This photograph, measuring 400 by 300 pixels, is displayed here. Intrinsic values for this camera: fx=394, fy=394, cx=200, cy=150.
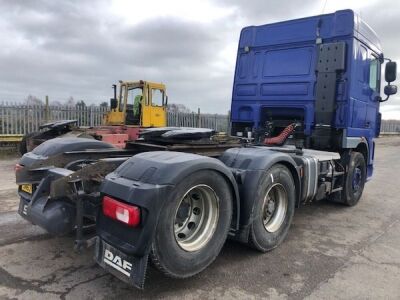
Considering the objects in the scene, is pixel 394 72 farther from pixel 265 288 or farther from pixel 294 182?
pixel 265 288

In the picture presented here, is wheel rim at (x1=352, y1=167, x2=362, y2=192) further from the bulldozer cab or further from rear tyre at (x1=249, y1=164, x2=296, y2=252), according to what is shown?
the bulldozer cab

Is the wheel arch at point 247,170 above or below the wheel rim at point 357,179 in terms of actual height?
above

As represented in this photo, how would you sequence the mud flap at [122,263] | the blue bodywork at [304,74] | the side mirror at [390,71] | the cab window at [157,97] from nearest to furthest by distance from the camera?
the mud flap at [122,263]
the blue bodywork at [304,74]
the side mirror at [390,71]
the cab window at [157,97]

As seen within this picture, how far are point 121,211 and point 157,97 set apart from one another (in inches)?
442

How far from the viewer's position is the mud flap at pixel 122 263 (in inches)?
116

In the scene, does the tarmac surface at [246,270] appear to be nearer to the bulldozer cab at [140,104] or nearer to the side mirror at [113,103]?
the bulldozer cab at [140,104]

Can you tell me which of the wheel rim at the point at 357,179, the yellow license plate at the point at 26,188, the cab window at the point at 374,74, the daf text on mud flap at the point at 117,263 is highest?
the cab window at the point at 374,74

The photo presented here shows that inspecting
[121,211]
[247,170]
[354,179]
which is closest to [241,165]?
[247,170]

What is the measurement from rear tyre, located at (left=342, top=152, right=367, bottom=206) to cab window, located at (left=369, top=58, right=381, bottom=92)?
→ 4.26ft

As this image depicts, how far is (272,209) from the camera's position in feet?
14.8

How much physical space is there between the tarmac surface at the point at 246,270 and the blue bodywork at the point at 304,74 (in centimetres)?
205

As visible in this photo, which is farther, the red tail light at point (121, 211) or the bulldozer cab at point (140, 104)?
the bulldozer cab at point (140, 104)

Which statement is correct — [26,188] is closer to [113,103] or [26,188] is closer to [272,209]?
[272,209]

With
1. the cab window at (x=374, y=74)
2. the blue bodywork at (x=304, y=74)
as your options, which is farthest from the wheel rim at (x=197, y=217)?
the cab window at (x=374, y=74)
